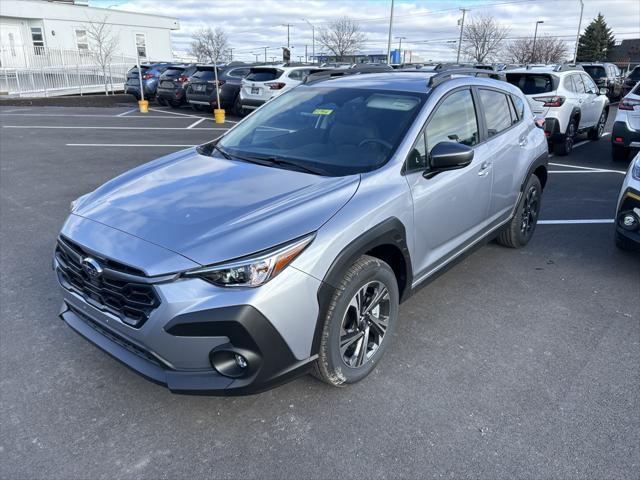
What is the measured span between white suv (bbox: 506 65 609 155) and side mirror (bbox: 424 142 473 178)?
7.31m

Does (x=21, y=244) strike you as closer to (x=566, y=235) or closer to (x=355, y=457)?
(x=355, y=457)

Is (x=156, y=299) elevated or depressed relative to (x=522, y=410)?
elevated

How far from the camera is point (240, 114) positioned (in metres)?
17.2

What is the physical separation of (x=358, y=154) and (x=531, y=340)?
5.86 ft

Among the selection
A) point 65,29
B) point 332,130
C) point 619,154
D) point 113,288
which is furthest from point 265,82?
point 65,29

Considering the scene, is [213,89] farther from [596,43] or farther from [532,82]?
[596,43]

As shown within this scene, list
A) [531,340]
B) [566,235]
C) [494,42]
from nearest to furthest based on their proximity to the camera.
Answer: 1. [531,340]
2. [566,235]
3. [494,42]

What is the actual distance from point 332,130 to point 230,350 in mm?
1872

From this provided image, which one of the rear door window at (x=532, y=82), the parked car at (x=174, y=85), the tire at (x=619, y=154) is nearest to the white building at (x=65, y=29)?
the parked car at (x=174, y=85)

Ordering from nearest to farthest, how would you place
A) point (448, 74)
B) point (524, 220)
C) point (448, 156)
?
point (448, 156)
point (448, 74)
point (524, 220)

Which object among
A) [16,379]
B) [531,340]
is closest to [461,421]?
[531,340]

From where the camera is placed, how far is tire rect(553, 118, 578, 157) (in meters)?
10.1

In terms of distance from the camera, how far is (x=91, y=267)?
257cm

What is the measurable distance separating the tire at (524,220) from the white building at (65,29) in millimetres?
25445
